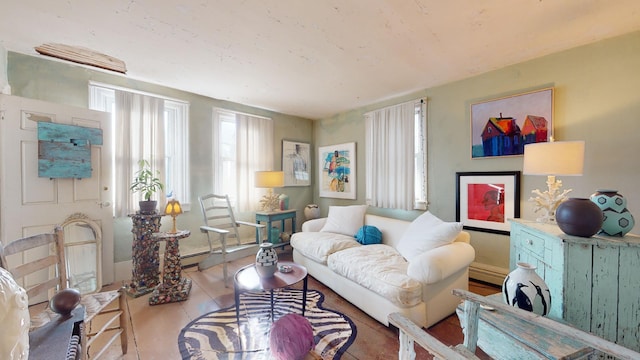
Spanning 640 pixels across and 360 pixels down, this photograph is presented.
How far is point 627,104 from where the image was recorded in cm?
206

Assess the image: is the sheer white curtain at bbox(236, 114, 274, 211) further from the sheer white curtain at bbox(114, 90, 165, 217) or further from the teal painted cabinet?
the teal painted cabinet

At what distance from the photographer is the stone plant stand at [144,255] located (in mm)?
2639

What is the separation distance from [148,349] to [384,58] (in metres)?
3.11


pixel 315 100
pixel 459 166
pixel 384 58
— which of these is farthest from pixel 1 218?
pixel 459 166

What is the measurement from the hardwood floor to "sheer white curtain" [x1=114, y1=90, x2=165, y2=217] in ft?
3.36

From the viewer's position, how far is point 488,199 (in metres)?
2.76

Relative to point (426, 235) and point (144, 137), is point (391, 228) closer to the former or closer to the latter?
point (426, 235)

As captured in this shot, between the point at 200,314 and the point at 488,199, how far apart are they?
3165 mm

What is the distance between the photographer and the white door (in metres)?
2.19

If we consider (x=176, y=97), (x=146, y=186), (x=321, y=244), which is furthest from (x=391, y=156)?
(x=146, y=186)

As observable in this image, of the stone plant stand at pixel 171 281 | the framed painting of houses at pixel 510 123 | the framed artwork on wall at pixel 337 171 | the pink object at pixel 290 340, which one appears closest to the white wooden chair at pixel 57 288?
the stone plant stand at pixel 171 281

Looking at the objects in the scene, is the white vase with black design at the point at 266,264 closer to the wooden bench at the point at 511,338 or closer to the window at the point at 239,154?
the wooden bench at the point at 511,338

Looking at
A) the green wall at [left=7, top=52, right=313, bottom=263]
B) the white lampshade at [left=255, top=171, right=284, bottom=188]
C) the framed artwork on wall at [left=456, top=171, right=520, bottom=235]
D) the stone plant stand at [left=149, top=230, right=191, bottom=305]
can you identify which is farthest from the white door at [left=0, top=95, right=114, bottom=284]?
the framed artwork on wall at [left=456, top=171, right=520, bottom=235]

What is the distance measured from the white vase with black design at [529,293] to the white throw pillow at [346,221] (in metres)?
2.10
